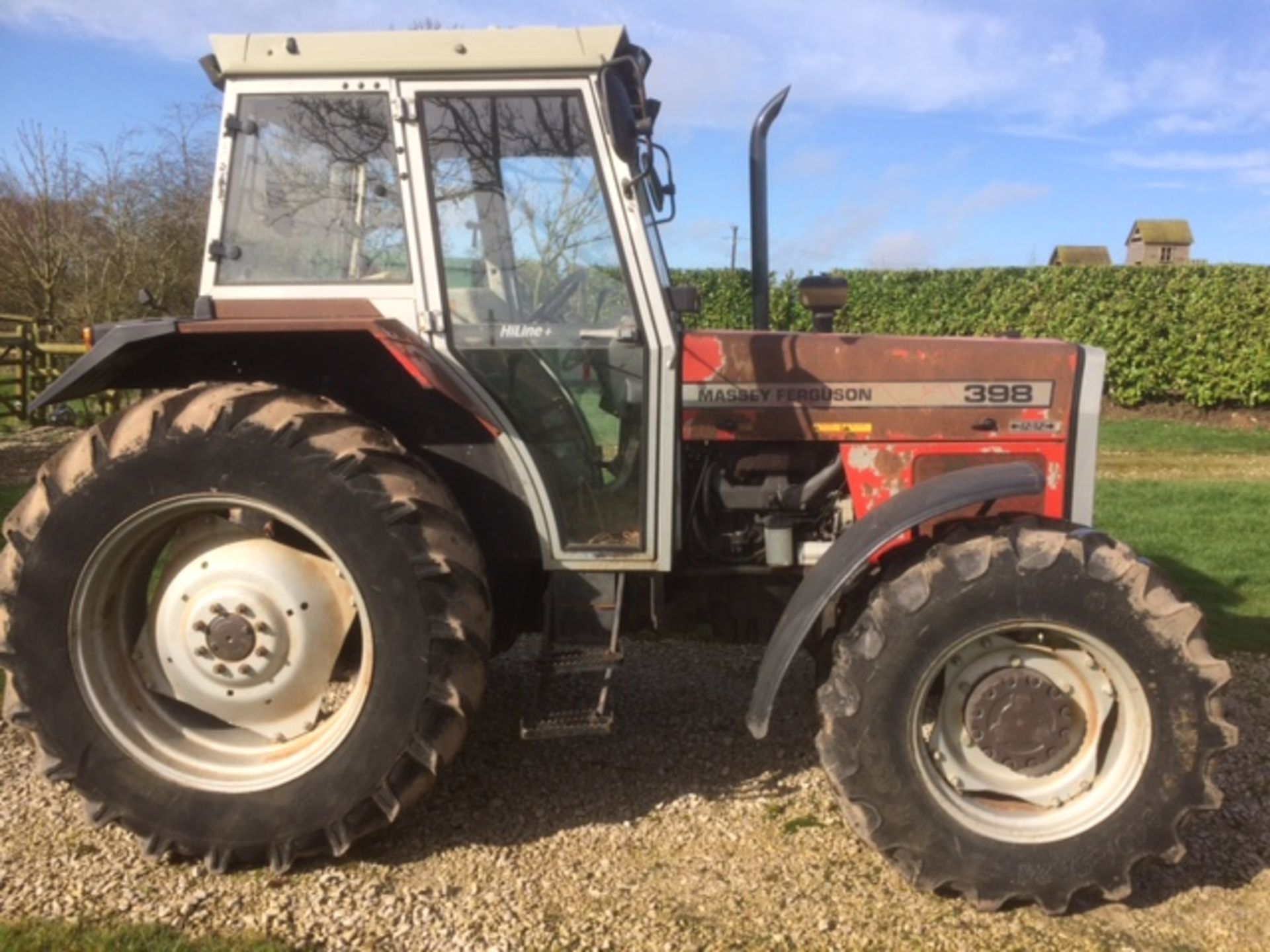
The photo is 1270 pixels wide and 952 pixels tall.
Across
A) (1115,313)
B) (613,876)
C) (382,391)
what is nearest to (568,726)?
(613,876)

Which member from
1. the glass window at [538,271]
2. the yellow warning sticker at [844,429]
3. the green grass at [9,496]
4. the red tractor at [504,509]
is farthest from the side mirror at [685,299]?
the green grass at [9,496]

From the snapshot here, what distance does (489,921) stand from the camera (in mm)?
2979

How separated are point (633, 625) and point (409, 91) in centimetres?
191

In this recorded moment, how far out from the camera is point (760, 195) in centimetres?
379

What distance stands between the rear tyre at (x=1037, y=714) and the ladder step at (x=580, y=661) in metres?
0.67

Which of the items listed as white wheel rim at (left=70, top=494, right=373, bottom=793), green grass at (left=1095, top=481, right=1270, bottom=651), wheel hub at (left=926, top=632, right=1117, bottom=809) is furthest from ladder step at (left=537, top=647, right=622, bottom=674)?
green grass at (left=1095, top=481, right=1270, bottom=651)

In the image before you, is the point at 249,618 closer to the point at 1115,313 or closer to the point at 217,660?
the point at 217,660

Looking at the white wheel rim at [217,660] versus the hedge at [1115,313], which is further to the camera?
the hedge at [1115,313]

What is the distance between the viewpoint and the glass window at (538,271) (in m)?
3.33

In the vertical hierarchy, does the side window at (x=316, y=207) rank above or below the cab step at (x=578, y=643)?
above

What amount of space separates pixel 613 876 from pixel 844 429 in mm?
1625

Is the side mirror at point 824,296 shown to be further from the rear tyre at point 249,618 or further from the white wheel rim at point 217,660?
the white wheel rim at point 217,660

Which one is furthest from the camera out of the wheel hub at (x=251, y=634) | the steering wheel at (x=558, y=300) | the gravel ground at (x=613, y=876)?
the steering wheel at (x=558, y=300)

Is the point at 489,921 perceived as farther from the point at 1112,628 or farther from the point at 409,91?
the point at 409,91
